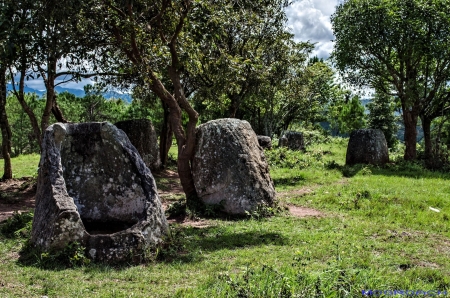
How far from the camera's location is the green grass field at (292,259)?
4.46 meters

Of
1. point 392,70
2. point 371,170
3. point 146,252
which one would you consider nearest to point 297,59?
point 392,70

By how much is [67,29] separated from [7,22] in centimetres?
225

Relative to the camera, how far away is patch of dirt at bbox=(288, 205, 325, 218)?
9.39 metres

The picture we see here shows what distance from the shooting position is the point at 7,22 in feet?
24.8

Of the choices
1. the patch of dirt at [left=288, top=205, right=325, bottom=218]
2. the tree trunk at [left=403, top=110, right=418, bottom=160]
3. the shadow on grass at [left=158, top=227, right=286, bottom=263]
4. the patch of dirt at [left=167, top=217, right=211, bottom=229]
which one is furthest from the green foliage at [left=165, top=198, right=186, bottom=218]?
the tree trunk at [left=403, top=110, right=418, bottom=160]

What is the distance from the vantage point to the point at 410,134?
20703 millimetres

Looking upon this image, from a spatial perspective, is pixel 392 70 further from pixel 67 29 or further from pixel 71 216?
pixel 71 216

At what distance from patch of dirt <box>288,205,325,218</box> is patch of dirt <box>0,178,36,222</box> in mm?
6716

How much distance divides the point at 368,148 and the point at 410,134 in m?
3.75

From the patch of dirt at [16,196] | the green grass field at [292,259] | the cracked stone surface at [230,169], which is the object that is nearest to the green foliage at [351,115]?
the green grass field at [292,259]

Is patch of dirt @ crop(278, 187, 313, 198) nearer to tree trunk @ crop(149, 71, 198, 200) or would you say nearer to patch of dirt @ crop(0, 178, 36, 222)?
tree trunk @ crop(149, 71, 198, 200)

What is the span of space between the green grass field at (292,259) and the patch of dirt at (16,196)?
3691mm

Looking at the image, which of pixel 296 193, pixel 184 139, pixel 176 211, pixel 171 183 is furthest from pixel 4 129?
pixel 296 193

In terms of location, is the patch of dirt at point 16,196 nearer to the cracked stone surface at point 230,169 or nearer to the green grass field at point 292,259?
the green grass field at point 292,259
